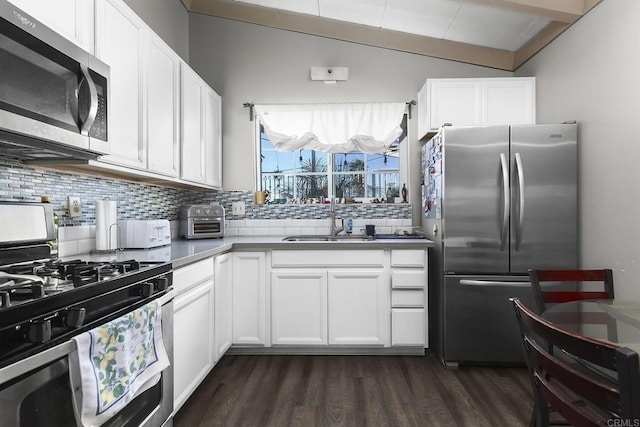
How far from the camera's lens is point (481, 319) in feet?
8.99

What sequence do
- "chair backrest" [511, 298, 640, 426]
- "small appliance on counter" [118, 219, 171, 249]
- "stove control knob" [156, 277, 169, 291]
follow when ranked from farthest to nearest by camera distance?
"small appliance on counter" [118, 219, 171, 249]
"stove control knob" [156, 277, 169, 291]
"chair backrest" [511, 298, 640, 426]

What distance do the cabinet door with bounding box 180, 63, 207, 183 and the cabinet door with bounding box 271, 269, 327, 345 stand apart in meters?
1.00

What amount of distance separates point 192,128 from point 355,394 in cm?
221

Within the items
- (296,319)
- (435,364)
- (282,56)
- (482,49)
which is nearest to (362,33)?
(282,56)

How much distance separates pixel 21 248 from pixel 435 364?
263 centimetres

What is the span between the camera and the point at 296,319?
9.57 ft

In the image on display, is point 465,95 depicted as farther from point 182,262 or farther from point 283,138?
point 182,262

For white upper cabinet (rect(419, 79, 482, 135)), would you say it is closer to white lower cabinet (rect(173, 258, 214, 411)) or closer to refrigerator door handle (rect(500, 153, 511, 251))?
refrigerator door handle (rect(500, 153, 511, 251))

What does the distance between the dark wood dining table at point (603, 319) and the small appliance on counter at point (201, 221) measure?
2.55 metres

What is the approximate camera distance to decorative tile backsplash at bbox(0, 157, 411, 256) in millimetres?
1821

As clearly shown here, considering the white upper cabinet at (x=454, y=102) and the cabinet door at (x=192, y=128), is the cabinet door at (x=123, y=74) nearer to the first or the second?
the cabinet door at (x=192, y=128)

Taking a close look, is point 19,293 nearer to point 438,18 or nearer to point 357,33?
point 438,18

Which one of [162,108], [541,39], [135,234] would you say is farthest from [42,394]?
[541,39]

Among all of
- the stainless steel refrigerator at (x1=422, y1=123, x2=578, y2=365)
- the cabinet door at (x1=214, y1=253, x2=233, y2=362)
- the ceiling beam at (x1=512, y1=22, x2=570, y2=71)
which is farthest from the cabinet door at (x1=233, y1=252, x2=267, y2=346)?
the ceiling beam at (x1=512, y1=22, x2=570, y2=71)
